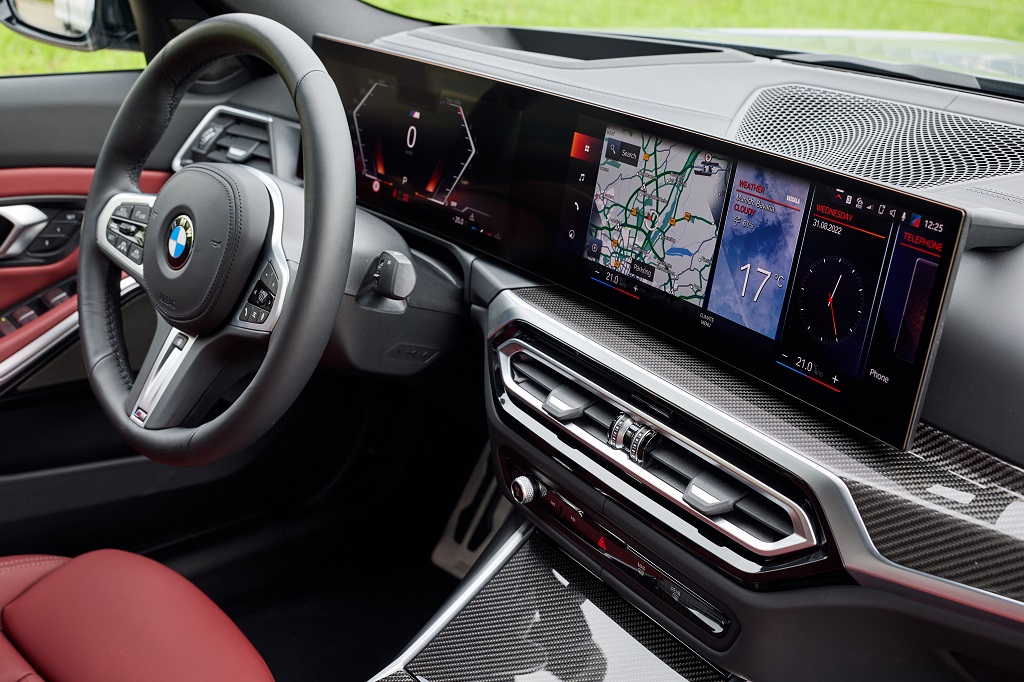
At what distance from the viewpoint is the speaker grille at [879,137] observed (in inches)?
48.3

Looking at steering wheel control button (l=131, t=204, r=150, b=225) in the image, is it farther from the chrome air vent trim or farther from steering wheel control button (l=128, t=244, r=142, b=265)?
the chrome air vent trim

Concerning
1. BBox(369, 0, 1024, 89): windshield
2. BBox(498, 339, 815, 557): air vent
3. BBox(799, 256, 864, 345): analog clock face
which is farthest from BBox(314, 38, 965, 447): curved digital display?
BBox(369, 0, 1024, 89): windshield

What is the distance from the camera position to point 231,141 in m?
1.92

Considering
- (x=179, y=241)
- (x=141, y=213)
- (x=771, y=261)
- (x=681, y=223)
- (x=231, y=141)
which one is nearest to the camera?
(x=771, y=261)

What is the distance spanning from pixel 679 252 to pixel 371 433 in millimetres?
1197

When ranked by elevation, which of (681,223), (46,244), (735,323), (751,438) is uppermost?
(681,223)

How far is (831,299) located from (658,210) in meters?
0.29

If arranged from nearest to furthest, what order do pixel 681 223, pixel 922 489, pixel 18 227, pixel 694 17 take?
pixel 922 489
pixel 681 223
pixel 18 227
pixel 694 17

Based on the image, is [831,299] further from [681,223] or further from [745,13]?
[745,13]

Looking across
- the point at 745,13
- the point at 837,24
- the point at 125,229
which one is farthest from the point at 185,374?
the point at 745,13

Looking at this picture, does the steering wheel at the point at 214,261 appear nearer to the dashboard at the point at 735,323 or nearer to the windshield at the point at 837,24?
the dashboard at the point at 735,323

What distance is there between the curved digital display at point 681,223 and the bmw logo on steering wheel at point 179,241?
45 centimetres

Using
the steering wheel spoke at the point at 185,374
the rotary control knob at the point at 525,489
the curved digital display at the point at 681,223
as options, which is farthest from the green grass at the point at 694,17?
the rotary control knob at the point at 525,489

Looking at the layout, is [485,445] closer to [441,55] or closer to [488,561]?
[488,561]
